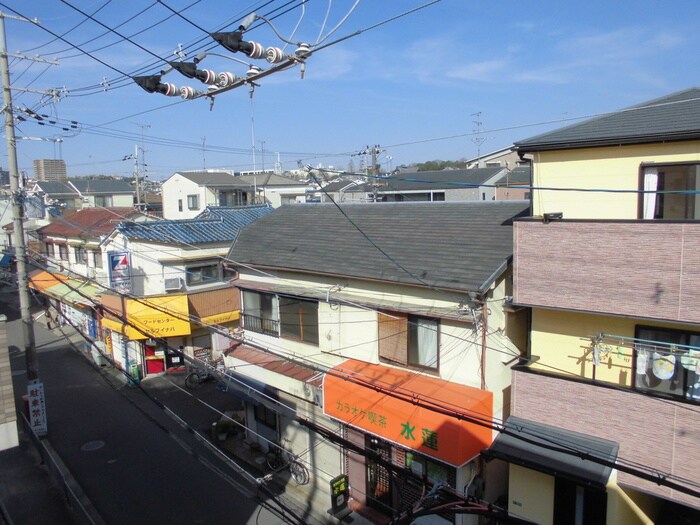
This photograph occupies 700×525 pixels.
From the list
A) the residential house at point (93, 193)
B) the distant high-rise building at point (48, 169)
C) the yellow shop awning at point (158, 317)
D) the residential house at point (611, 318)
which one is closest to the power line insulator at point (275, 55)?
the residential house at point (611, 318)

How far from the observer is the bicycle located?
579 inches

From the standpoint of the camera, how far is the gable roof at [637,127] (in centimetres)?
875

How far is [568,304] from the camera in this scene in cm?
949

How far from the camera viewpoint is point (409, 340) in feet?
39.8

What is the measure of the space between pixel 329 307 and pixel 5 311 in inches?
1449

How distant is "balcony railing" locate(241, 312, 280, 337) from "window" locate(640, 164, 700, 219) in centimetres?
1028

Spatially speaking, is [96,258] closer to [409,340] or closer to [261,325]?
[261,325]

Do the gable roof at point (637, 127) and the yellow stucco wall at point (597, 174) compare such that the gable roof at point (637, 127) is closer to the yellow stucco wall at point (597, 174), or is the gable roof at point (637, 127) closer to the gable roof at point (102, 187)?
the yellow stucco wall at point (597, 174)

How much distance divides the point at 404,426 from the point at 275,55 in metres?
7.70

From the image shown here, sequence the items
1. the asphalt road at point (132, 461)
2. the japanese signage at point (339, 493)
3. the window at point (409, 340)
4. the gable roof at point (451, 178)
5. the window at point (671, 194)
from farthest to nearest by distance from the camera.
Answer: the gable roof at point (451, 178), the asphalt road at point (132, 461), the japanese signage at point (339, 493), the window at point (409, 340), the window at point (671, 194)

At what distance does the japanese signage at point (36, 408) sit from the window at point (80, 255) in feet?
49.5

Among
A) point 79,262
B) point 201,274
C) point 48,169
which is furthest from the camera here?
point 48,169

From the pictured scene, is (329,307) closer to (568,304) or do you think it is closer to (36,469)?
(568,304)

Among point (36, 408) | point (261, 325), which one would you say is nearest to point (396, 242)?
point (261, 325)
